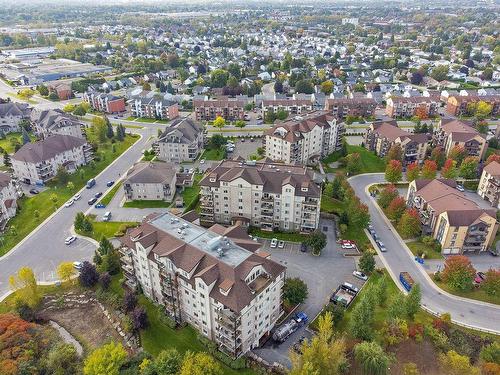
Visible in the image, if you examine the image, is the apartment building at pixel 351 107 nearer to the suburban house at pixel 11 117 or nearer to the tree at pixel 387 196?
the tree at pixel 387 196

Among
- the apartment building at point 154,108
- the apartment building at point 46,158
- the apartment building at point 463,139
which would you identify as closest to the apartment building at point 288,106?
the apartment building at point 154,108

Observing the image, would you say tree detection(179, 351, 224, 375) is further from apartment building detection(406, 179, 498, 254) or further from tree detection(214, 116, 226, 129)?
tree detection(214, 116, 226, 129)

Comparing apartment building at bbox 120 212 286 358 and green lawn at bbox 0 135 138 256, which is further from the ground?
apartment building at bbox 120 212 286 358

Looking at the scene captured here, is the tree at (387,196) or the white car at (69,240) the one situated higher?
the tree at (387,196)

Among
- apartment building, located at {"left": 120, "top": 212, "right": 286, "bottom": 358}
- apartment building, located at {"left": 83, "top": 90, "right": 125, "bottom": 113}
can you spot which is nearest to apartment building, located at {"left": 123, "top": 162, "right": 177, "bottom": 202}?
apartment building, located at {"left": 120, "top": 212, "right": 286, "bottom": 358}

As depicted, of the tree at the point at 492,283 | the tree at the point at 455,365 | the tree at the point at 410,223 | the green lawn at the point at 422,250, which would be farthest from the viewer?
the tree at the point at 410,223

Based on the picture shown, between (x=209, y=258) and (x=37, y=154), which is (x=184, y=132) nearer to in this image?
(x=37, y=154)
